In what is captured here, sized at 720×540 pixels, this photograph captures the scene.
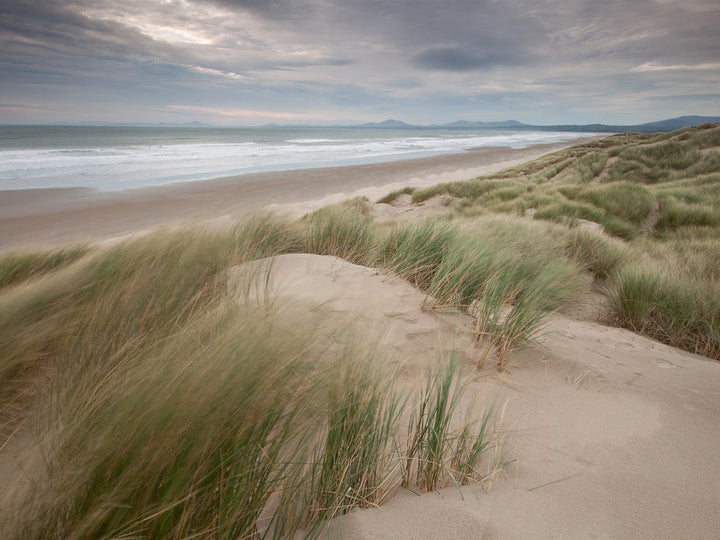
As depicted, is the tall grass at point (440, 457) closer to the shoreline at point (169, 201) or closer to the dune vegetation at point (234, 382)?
the dune vegetation at point (234, 382)

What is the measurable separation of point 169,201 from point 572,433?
12.0 meters

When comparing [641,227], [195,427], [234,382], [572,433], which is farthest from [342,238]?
[641,227]

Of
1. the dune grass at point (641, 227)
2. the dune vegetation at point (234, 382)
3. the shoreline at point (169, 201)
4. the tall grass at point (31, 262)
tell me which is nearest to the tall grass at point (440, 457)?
the dune vegetation at point (234, 382)

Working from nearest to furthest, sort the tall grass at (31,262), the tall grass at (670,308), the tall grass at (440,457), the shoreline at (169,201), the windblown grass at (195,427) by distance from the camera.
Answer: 1. the windblown grass at (195,427)
2. the tall grass at (440,457)
3. the tall grass at (670,308)
4. the tall grass at (31,262)
5. the shoreline at (169,201)

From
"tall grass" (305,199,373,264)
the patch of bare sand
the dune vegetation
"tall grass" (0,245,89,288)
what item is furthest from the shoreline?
the patch of bare sand

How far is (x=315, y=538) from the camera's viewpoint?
43.8 inches

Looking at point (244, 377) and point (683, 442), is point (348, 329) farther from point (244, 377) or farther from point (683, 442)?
point (683, 442)

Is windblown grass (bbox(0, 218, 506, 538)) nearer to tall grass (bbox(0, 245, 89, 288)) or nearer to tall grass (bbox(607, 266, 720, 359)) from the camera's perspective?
tall grass (bbox(0, 245, 89, 288))

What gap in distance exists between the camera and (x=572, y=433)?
1698 mm

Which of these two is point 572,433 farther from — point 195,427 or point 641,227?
point 641,227

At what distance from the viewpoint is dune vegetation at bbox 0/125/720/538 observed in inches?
40.9

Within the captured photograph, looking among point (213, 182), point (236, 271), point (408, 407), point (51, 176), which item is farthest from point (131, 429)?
point (51, 176)

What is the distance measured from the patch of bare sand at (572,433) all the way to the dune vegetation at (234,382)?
0.39 ft

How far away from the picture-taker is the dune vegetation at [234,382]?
3.41 feet
